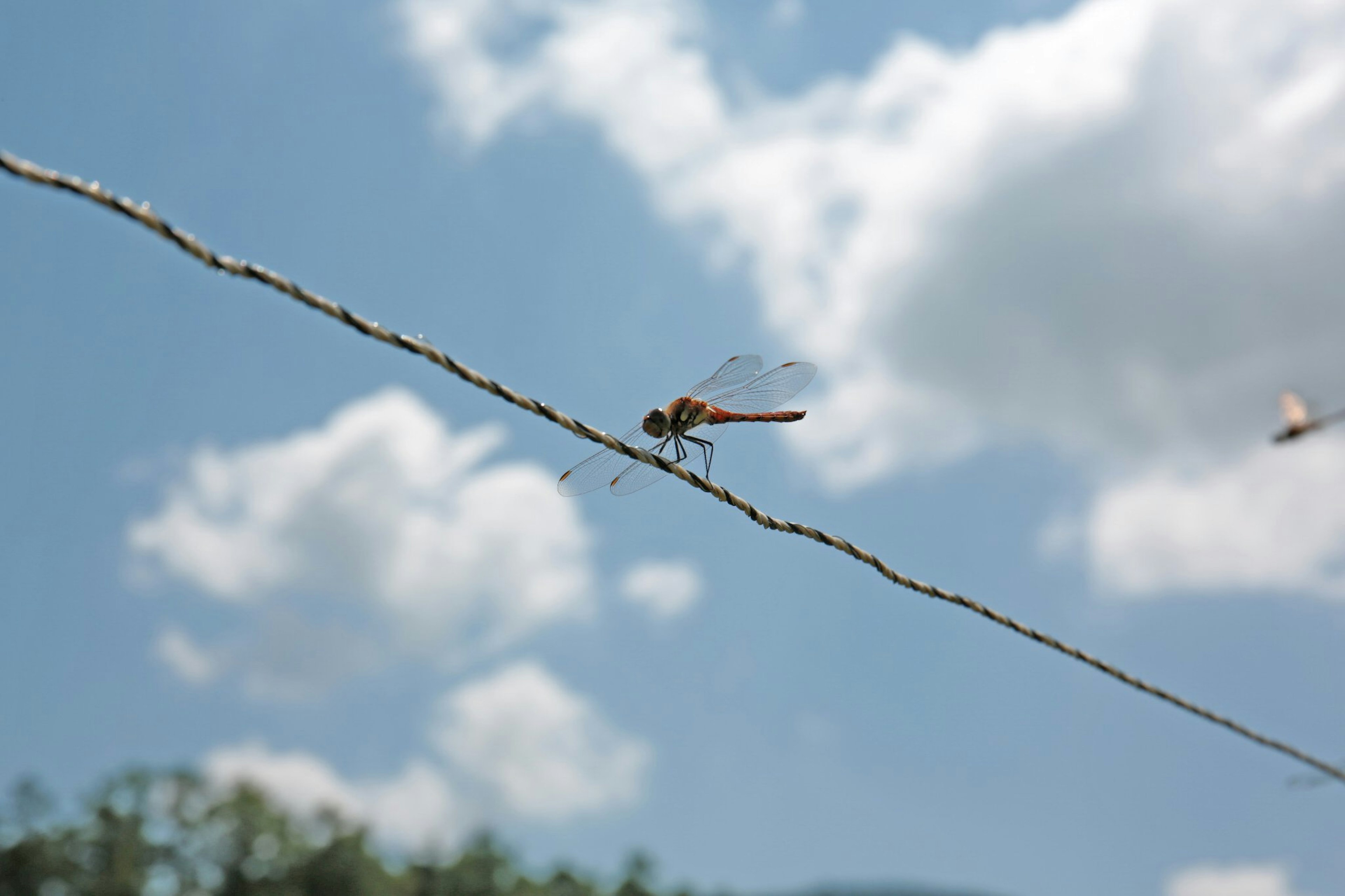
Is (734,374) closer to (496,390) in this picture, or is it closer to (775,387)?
(775,387)

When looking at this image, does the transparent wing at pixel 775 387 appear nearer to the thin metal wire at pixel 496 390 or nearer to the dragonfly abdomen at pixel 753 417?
the dragonfly abdomen at pixel 753 417

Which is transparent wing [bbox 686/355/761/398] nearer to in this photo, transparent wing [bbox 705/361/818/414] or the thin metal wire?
transparent wing [bbox 705/361/818/414]

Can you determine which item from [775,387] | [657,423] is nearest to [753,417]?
[775,387]

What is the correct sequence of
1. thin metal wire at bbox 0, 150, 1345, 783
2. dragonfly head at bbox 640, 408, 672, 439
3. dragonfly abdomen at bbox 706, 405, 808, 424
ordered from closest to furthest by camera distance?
thin metal wire at bbox 0, 150, 1345, 783
dragonfly head at bbox 640, 408, 672, 439
dragonfly abdomen at bbox 706, 405, 808, 424

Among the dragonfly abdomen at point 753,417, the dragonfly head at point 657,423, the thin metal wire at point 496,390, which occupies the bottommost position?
the thin metal wire at point 496,390

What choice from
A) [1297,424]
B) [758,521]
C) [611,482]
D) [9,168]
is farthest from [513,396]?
[1297,424]

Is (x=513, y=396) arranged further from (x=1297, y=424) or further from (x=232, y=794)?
(x=232, y=794)
